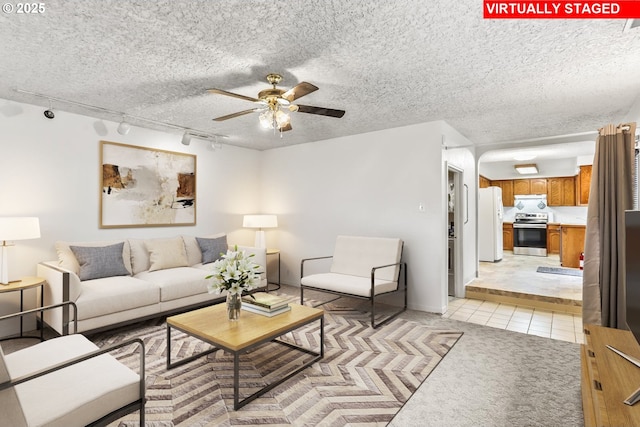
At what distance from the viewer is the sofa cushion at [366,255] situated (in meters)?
4.01

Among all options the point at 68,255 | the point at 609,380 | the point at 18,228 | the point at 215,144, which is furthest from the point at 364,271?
the point at 18,228

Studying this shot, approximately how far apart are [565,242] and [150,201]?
7754 millimetres

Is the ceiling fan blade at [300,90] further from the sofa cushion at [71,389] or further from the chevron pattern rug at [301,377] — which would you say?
the chevron pattern rug at [301,377]

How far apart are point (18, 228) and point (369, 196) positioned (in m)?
3.88

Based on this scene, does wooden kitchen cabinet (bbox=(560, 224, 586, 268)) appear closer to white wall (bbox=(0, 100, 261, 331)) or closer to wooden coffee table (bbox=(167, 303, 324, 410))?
wooden coffee table (bbox=(167, 303, 324, 410))

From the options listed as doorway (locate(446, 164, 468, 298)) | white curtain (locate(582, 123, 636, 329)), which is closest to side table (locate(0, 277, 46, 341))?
doorway (locate(446, 164, 468, 298))

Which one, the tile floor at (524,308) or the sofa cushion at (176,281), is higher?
the sofa cushion at (176,281)

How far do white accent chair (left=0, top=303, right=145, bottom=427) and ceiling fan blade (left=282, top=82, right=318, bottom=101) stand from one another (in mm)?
1894

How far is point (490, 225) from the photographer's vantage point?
709cm

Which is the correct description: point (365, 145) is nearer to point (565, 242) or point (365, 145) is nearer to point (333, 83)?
point (333, 83)

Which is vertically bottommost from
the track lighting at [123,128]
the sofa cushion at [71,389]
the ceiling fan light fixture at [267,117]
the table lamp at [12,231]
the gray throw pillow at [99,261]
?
the sofa cushion at [71,389]

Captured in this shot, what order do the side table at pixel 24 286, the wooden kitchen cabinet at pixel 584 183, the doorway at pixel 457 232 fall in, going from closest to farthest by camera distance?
the side table at pixel 24 286 → the doorway at pixel 457 232 → the wooden kitchen cabinet at pixel 584 183

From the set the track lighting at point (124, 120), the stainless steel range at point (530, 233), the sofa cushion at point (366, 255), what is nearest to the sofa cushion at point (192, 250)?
the track lighting at point (124, 120)

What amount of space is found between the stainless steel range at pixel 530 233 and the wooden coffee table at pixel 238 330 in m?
7.39
